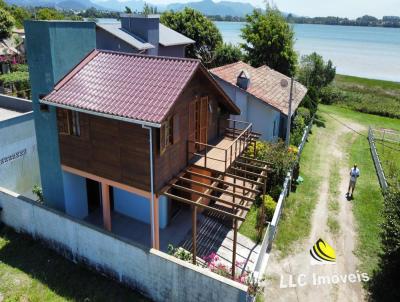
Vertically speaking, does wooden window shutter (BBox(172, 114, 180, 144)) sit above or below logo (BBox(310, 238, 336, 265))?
above

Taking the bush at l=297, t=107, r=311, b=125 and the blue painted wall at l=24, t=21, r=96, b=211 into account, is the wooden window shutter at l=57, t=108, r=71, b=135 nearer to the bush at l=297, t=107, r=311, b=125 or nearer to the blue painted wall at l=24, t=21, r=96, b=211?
the blue painted wall at l=24, t=21, r=96, b=211

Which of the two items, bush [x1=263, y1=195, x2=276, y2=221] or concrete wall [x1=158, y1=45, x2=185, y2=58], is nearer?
bush [x1=263, y1=195, x2=276, y2=221]

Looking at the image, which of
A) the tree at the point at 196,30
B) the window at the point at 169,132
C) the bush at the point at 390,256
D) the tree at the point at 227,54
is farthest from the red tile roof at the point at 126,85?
the tree at the point at 196,30

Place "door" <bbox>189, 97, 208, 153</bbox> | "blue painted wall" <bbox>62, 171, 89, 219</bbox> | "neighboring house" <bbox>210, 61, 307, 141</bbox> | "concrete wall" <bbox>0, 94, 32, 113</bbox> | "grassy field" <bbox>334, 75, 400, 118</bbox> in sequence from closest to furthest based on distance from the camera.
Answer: "door" <bbox>189, 97, 208, 153</bbox>, "blue painted wall" <bbox>62, 171, 89, 219</bbox>, "concrete wall" <bbox>0, 94, 32, 113</bbox>, "neighboring house" <bbox>210, 61, 307, 141</bbox>, "grassy field" <bbox>334, 75, 400, 118</bbox>

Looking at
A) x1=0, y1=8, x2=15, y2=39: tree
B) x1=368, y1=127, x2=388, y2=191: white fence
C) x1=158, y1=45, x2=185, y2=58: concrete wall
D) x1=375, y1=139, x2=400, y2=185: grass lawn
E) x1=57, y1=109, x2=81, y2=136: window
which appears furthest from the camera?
x1=0, y1=8, x2=15, y2=39: tree

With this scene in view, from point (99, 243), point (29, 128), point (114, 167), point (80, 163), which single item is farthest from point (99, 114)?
point (29, 128)

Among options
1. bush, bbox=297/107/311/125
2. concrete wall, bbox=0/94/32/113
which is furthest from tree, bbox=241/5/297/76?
concrete wall, bbox=0/94/32/113

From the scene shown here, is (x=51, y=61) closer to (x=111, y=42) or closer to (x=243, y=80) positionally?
(x=243, y=80)
